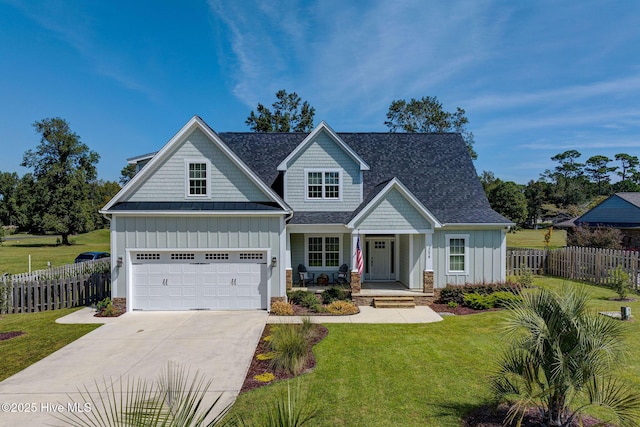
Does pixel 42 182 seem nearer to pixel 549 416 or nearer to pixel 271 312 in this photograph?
pixel 271 312

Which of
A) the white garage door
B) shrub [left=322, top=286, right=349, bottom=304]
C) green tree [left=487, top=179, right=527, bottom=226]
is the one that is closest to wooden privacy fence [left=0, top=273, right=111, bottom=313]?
the white garage door

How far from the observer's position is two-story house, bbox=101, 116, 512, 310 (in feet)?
47.3

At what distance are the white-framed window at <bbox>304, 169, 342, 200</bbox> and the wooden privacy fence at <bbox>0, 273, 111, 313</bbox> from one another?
10490 mm

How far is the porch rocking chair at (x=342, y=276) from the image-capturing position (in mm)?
17641

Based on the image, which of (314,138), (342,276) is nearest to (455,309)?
(342,276)

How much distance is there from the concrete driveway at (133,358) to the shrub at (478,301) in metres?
8.65

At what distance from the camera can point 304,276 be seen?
1730 cm

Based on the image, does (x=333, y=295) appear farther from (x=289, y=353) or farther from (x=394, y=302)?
(x=289, y=353)

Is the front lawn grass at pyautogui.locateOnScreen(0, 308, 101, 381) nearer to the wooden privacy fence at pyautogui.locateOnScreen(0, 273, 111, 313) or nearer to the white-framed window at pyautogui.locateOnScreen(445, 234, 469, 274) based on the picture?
the wooden privacy fence at pyautogui.locateOnScreen(0, 273, 111, 313)

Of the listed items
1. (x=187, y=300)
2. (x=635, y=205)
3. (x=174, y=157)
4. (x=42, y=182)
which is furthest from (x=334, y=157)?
(x=42, y=182)

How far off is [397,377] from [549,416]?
3.43 metres

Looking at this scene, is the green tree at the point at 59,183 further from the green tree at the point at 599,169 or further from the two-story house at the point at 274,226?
the green tree at the point at 599,169

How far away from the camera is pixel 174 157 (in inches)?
578

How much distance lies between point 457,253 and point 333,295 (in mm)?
6474
